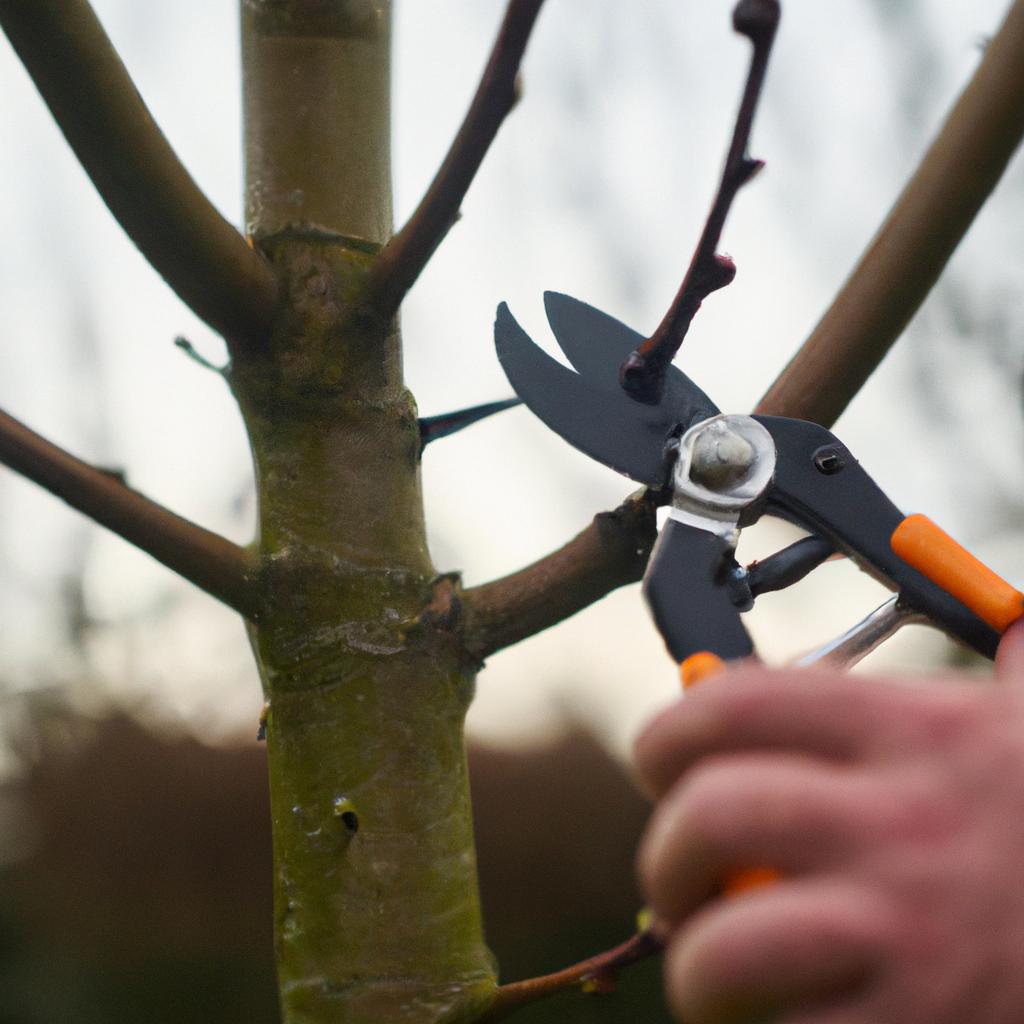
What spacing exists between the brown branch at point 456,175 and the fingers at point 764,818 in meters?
0.49

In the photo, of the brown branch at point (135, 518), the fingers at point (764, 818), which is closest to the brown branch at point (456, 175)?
the brown branch at point (135, 518)

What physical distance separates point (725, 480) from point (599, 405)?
11cm

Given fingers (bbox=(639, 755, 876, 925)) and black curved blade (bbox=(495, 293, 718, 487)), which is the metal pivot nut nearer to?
black curved blade (bbox=(495, 293, 718, 487))

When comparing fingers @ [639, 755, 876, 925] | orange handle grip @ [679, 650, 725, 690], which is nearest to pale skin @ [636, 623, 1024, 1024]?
fingers @ [639, 755, 876, 925]

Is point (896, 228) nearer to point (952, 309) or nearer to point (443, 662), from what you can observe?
point (443, 662)

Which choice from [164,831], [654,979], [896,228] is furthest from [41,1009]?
[896,228]

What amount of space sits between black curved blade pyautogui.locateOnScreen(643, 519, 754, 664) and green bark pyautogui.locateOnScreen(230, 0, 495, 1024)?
0.70ft

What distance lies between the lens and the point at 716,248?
72 cm

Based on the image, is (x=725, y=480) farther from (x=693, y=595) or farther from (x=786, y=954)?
(x=786, y=954)

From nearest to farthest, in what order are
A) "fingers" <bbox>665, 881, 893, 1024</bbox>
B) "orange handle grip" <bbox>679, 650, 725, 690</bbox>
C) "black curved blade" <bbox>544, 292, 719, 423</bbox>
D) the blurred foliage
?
"fingers" <bbox>665, 881, 893, 1024</bbox>
"orange handle grip" <bbox>679, 650, 725, 690</bbox>
"black curved blade" <bbox>544, 292, 719, 423</bbox>
the blurred foliage

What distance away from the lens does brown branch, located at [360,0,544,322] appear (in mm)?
690

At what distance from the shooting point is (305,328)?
0.88 metres

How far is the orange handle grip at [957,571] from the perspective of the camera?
70 cm

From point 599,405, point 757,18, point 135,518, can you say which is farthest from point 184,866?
point 757,18
